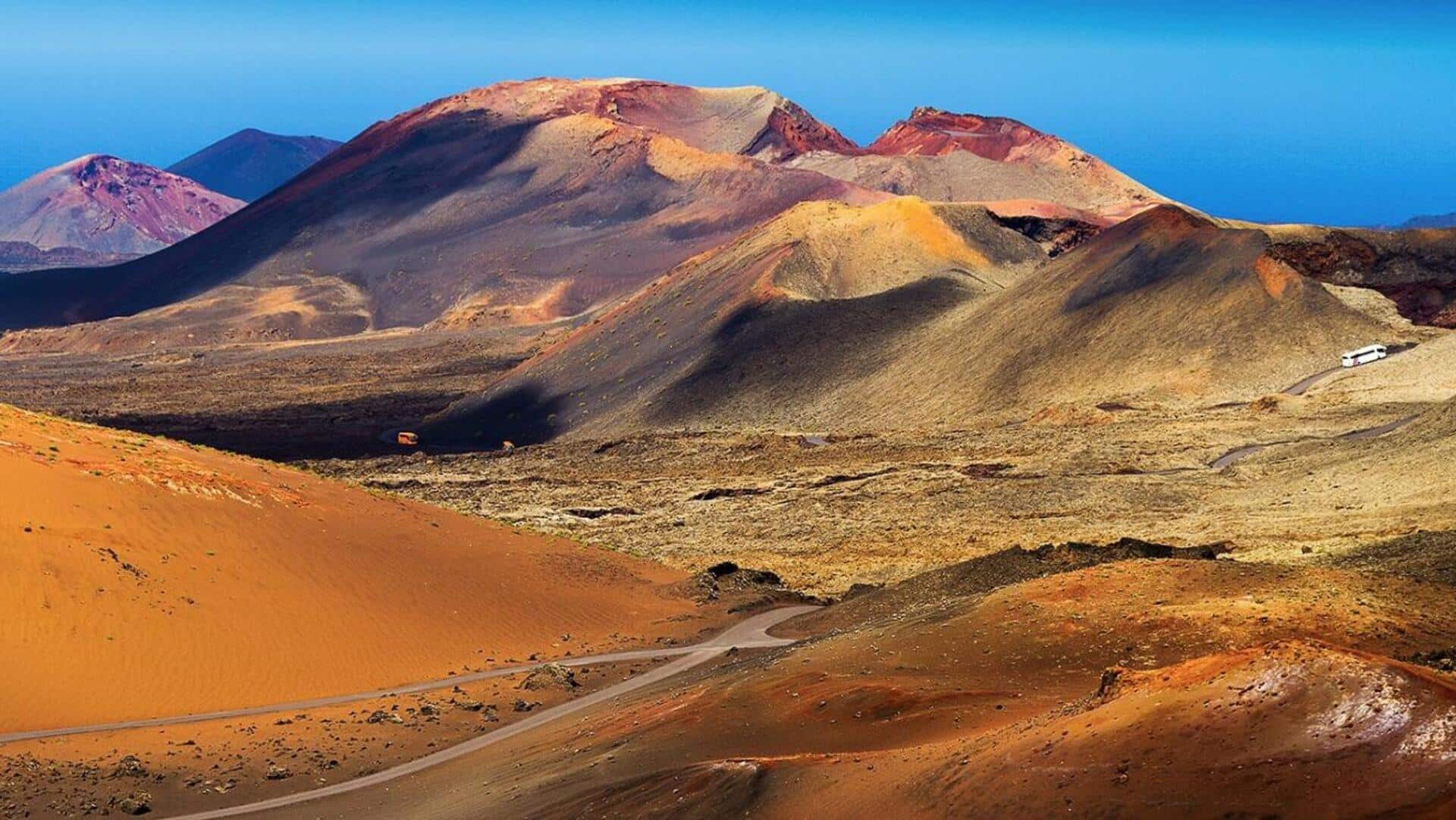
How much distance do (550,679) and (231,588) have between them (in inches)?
216

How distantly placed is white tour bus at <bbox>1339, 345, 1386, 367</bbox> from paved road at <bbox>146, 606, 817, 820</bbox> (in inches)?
1456

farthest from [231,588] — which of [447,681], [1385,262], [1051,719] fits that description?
[1385,262]

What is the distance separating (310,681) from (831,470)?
32.6 meters

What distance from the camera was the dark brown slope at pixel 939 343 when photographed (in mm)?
69875

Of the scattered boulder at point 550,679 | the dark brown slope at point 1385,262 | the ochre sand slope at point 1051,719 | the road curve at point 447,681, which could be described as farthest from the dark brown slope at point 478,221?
the ochre sand slope at point 1051,719

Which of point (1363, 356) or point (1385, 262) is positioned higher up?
point (1385, 262)

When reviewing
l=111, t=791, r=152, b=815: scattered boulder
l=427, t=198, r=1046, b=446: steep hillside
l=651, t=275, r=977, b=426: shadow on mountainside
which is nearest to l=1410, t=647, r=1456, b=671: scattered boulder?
l=111, t=791, r=152, b=815: scattered boulder

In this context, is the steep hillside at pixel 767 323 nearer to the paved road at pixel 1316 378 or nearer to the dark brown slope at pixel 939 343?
the dark brown slope at pixel 939 343

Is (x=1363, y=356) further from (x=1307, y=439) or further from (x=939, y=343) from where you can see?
(x=939, y=343)

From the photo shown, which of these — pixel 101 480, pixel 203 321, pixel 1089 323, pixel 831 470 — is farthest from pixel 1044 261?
pixel 101 480

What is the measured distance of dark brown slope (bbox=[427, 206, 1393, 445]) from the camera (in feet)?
229

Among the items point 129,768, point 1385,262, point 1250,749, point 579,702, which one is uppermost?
point 1385,262

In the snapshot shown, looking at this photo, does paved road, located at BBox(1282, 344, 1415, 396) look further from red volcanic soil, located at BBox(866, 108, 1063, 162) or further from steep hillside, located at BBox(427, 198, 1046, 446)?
red volcanic soil, located at BBox(866, 108, 1063, 162)

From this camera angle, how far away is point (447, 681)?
29.5 meters
